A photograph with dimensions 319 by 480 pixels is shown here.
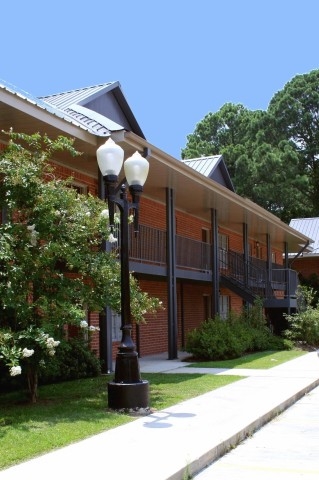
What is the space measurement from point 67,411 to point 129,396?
0.92m

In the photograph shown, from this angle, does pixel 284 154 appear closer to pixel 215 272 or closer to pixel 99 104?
pixel 215 272

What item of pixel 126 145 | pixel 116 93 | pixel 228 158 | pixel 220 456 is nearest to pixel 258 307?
pixel 116 93

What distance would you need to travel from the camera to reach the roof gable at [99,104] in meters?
15.8

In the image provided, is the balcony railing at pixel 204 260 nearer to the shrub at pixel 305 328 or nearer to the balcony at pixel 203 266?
the balcony at pixel 203 266

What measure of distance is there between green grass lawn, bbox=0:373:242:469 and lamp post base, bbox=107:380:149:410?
17cm

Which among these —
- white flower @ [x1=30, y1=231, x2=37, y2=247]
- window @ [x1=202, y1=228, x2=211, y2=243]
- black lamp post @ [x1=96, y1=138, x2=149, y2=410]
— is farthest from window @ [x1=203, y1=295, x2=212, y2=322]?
white flower @ [x1=30, y1=231, x2=37, y2=247]

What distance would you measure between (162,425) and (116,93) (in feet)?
42.4

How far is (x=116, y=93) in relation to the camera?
1911 centimetres

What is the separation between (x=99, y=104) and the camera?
60.2 ft

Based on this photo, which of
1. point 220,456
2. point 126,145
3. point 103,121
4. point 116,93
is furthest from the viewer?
point 116,93

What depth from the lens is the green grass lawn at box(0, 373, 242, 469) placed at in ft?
22.7

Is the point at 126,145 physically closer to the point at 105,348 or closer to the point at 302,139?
the point at 105,348

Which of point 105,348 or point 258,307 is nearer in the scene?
point 105,348

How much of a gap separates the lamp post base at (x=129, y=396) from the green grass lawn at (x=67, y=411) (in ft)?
0.56
